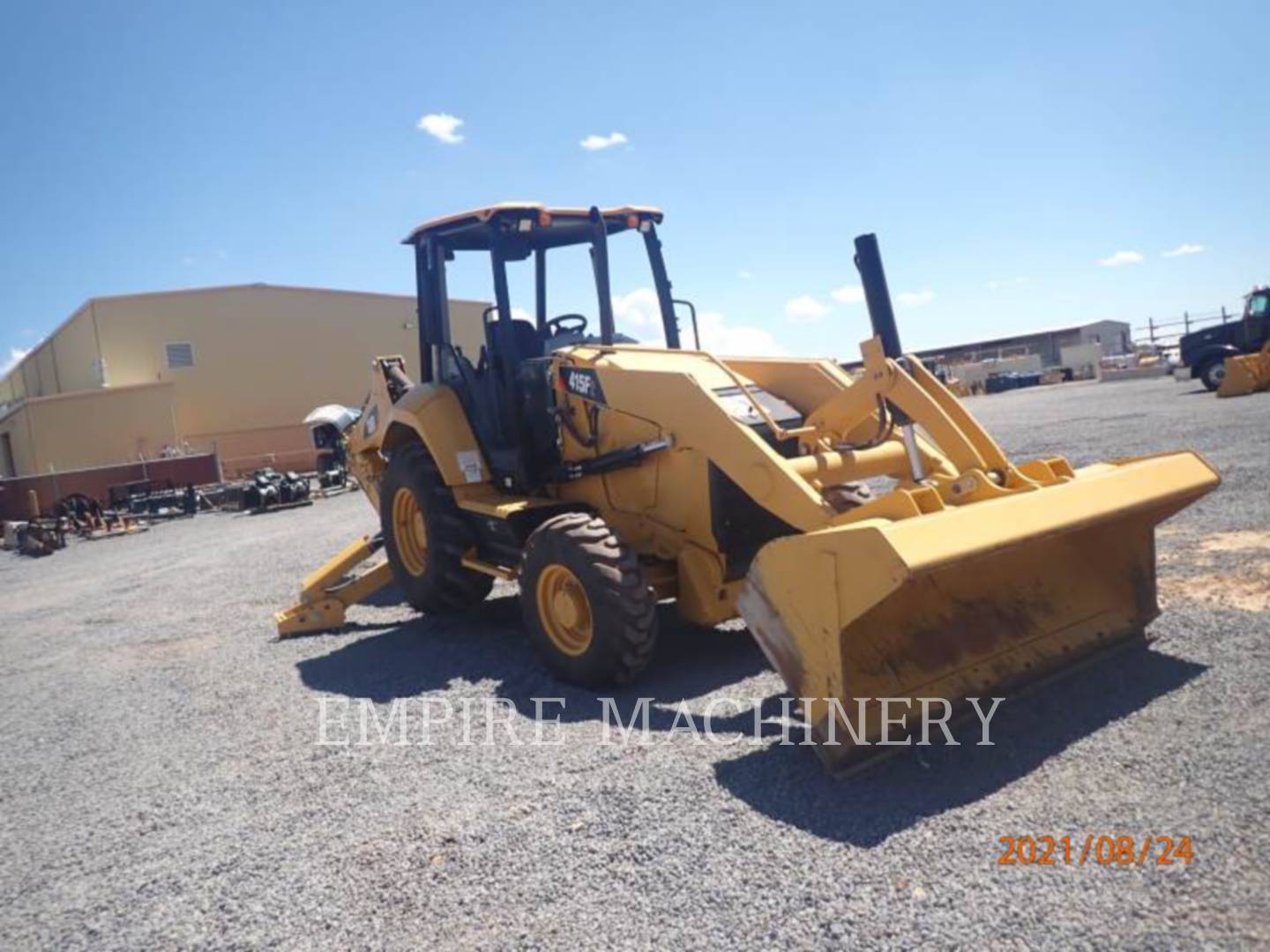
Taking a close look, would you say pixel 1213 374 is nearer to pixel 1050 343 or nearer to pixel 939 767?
pixel 939 767

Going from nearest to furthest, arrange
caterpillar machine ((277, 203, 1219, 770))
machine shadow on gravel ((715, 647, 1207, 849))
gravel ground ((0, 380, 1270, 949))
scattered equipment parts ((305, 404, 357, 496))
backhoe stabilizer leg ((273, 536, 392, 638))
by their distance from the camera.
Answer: gravel ground ((0, 380, 1270, 949)) → machine shadow on gravel ((715, 647, 1207, 849)) → caterpillar machine ((277, 203, 1219, 770)) → backhoe stabilizer leg ((273, 536, 392, 638)) → scattered equipment parts ((305, 404, 357, 496))

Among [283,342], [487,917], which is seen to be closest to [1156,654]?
[487,917]

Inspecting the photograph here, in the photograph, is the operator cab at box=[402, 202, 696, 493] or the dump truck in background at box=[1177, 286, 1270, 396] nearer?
the operator cab at box=[402, 202, 696, 493]

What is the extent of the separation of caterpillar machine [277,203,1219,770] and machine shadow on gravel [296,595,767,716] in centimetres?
22

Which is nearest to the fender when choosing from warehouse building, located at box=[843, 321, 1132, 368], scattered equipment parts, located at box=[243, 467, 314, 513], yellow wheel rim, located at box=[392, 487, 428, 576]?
yellow wheel rim, located at box=[392, 487, 428, 576]

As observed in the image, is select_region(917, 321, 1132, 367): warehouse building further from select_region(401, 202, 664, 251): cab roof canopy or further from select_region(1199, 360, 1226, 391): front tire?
select_region(401, 202, 664, 251): cab roof canopy

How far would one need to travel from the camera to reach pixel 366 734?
4.71 metres

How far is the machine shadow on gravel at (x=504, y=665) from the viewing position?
191 inches

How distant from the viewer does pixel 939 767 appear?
3.56 metres

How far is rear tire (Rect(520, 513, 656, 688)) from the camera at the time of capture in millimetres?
4727

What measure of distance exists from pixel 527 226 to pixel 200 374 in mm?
31661

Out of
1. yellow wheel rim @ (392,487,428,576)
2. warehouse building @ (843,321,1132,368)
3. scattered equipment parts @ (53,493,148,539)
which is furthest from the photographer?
warehouse building @ (843,321,1132,368)

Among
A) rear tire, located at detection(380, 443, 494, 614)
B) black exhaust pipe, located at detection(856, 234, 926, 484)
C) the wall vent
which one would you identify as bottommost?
rear tire, located at detection(380, 443, 494, 614)

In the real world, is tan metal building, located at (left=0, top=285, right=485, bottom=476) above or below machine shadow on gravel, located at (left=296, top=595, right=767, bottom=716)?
above
